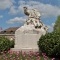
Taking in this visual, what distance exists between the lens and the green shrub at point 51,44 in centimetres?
1894

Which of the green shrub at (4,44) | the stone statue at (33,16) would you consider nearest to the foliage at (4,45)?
the green shrub at (4,44)

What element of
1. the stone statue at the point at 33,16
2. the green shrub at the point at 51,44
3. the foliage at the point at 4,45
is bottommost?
the foliage at the point at 4,45

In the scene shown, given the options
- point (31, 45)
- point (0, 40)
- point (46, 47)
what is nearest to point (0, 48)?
point (0, 40)

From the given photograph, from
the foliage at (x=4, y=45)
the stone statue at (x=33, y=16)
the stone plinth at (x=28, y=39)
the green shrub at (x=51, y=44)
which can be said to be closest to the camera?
the green shrub at (x=51, y=44)

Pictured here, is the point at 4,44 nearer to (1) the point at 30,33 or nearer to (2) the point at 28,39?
(2) the point at 28,39

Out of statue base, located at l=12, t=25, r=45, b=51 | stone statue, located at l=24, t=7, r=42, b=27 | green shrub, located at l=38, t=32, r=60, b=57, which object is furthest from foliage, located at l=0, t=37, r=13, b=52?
green shrub, located at l=38, t=32, r=60, b=57

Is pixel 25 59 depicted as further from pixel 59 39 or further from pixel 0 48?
pixel 0 48

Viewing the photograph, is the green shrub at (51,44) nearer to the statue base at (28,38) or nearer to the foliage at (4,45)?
the statue base at (28,38)

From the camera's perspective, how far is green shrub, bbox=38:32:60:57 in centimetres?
1894

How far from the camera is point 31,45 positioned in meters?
22.9

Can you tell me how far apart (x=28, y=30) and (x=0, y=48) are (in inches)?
102

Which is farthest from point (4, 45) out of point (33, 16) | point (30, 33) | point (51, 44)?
point (51, 44)

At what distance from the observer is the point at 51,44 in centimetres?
1948

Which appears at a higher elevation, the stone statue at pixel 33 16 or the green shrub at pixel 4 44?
the stone statue at pixel 33 16
